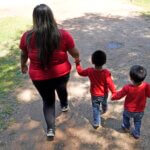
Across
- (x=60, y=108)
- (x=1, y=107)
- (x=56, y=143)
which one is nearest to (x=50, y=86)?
(x=56, y=143)

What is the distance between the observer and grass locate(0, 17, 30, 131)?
19.3 ft

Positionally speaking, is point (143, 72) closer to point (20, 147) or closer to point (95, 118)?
point (95, 118)

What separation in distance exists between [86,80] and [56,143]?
227 cm

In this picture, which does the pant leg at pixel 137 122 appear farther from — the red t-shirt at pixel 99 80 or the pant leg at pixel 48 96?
the pant leg at pixel 48 96

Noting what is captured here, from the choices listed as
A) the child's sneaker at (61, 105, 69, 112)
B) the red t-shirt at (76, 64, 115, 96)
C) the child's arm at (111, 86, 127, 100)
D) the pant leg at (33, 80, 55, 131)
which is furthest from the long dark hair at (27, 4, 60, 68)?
the child's sneaker at (61, 105, 69, 112)

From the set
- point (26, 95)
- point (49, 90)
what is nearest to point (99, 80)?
point (49, 90)

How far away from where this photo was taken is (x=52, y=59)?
4305mm

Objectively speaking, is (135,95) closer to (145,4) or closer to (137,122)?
(137,122)

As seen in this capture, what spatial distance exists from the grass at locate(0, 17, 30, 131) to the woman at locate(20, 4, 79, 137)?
1.26 m

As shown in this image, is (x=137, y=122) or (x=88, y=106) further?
(x=88, y=106)

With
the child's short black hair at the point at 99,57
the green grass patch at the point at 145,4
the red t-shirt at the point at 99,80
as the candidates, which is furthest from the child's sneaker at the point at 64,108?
the green grass patch at the point at 145,4

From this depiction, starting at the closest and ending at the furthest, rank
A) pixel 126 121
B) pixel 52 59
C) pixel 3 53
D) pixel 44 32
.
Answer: pixel 44 32, pixel 52 59, pixel 126 121, pixel 3 53

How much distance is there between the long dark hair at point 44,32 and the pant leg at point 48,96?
42 cm

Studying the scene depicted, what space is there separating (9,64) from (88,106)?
2940 mm
